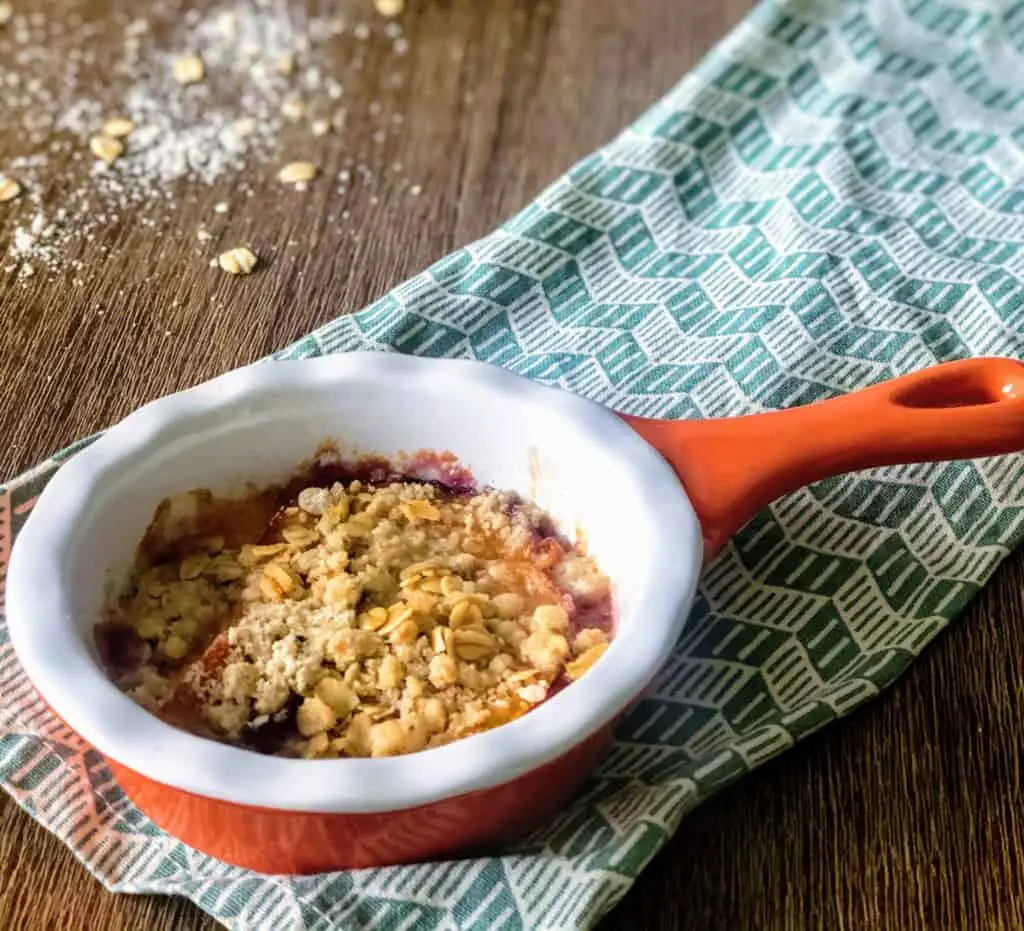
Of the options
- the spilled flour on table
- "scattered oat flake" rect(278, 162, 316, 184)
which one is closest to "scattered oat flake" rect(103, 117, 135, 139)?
the spilled flour on table

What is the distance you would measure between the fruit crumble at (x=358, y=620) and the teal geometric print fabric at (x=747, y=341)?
0.20ft

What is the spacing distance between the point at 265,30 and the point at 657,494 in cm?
71

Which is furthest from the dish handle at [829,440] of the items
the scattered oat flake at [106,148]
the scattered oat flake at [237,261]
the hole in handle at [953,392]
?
the scattered oat flake at [106,148]

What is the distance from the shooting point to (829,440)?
57cm

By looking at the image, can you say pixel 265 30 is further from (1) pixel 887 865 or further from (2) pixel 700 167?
(1) pixel 887 865

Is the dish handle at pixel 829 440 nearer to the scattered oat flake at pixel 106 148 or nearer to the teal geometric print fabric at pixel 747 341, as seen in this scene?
the teal geometric print fabric at pixel 747 341

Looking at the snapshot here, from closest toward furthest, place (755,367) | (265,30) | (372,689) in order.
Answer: (372,689)
(755,367)
(265,30)

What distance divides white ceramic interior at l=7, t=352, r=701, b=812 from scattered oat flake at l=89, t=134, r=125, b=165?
0.42m

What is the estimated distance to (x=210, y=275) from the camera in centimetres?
85

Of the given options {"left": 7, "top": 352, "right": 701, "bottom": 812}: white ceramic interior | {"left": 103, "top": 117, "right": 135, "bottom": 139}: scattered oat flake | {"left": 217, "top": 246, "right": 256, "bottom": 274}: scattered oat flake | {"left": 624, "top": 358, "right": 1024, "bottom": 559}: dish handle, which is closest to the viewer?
{"left": 7, "top": 352, "right": 701, "bottom": 812}: white ceramic interior

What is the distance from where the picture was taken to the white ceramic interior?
0.46 meters

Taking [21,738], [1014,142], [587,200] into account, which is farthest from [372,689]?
[1014,142]

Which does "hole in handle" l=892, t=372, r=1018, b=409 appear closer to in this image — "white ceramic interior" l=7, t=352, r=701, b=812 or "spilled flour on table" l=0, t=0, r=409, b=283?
"white ceramic interior" l=7, t=352, r=701, b=812

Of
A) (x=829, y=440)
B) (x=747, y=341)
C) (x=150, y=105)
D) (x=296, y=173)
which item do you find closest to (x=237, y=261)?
(x=296, y=173)
